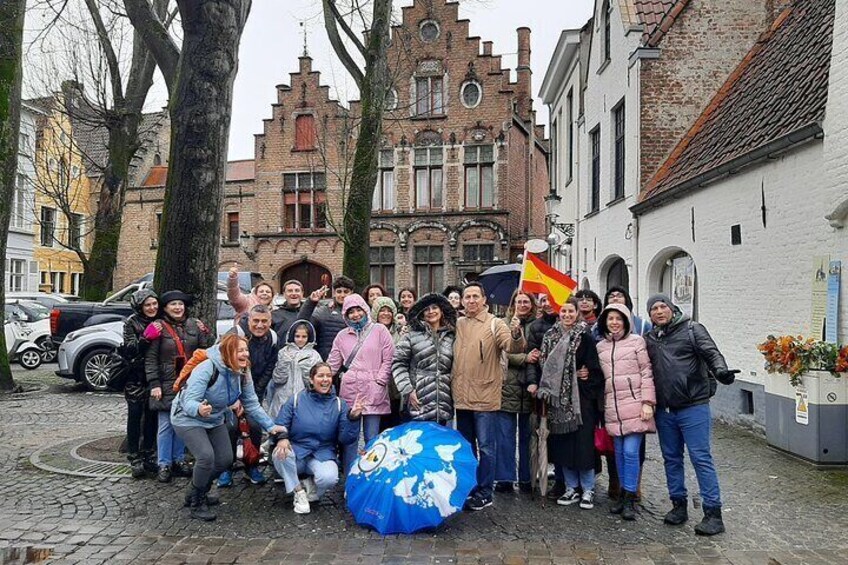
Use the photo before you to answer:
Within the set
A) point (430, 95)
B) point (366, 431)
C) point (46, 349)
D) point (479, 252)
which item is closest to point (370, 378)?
point (366, 431)

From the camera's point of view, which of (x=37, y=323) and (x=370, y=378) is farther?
(x=37, y=323)

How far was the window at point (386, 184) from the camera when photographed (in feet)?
97.0

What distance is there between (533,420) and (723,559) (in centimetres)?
187

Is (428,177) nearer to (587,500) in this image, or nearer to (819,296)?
(819,296)

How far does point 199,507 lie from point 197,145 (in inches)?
141

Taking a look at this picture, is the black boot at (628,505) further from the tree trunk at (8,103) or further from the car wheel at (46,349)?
the car wheel at (46,349)

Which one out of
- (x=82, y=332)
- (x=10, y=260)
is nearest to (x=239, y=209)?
(x=10, y=260)

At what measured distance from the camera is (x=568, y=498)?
6074 mm

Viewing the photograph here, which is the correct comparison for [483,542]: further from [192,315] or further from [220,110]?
[220,110]

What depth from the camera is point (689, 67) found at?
13.4 metres

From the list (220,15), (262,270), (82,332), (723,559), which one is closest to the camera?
(723,559)

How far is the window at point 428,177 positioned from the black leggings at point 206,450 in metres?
23.8

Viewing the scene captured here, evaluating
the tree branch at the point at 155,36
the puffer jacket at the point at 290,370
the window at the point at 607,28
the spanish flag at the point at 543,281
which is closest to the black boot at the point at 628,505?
the puffer jacket at the point at 290,370

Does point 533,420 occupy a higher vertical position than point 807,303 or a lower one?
lower
